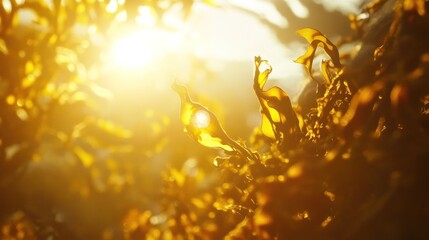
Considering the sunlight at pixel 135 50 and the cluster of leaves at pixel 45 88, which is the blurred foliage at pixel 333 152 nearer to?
the cluster of leaves at pixel 45 88

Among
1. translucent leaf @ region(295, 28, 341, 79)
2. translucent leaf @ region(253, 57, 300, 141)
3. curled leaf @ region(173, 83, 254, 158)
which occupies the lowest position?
curled leaf @ region(173, 83, 254, 158)

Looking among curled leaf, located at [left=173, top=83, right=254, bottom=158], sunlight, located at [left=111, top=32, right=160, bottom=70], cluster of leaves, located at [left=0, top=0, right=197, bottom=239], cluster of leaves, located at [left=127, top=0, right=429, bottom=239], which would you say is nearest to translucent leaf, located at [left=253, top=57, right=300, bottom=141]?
cluster of leaves, located at [left=127, top=0, right=429, bottom=239]

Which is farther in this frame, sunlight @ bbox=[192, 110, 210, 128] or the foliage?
sunlight @ bbox=[192, 110, 210, 128]

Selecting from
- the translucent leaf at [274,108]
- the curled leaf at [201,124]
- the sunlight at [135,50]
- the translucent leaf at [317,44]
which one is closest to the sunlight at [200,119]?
the curled leaf at [201,124]

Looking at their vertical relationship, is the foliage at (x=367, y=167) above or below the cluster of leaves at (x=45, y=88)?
above

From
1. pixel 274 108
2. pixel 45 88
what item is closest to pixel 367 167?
pixel 274 108

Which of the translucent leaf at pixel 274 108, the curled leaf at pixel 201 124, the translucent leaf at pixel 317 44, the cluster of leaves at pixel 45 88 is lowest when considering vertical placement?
the cluster of leaves at pixel 45 88

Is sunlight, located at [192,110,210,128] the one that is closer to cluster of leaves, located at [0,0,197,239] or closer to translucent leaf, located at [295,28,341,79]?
translucent leaf, located at [295,28,341,79]

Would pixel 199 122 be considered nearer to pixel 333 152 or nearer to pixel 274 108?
pixel 274 108
